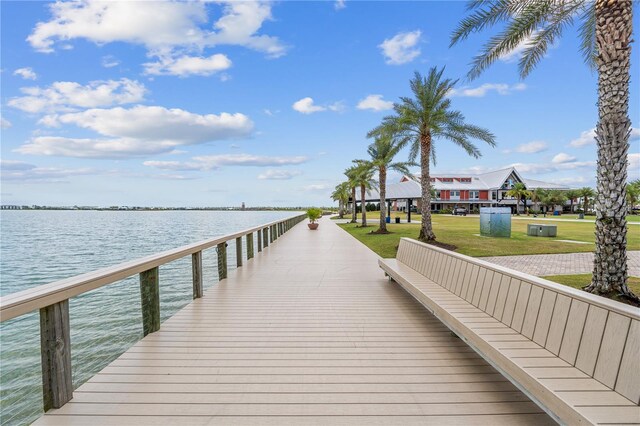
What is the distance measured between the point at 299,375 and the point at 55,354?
1821 millimetres

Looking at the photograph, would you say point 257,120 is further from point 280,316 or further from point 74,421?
point 74,421

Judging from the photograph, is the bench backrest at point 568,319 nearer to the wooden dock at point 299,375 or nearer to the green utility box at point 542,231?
the wooden dock at point 299,375

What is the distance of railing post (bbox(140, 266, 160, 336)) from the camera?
4.27 m

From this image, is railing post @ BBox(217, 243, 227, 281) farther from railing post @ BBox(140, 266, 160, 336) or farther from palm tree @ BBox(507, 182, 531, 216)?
palm tree @ BBox(507, 182, 531, 216)

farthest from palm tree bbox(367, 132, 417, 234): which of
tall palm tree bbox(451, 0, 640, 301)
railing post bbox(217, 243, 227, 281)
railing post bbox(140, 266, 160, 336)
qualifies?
railing post bbox(140, 266, 160, 336)

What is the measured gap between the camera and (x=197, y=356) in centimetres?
360

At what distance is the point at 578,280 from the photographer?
336 inches

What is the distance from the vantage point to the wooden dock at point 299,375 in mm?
2584

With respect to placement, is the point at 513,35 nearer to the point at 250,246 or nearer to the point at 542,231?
the point at 250,246

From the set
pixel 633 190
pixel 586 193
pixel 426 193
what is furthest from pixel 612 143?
pixel 586 193

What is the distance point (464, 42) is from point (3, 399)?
397 inches

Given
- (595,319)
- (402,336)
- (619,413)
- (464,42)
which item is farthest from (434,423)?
(464,42)

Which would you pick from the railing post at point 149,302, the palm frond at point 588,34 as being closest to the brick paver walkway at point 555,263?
the palm frond at point 588,34

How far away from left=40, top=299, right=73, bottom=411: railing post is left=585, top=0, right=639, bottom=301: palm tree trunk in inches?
257
